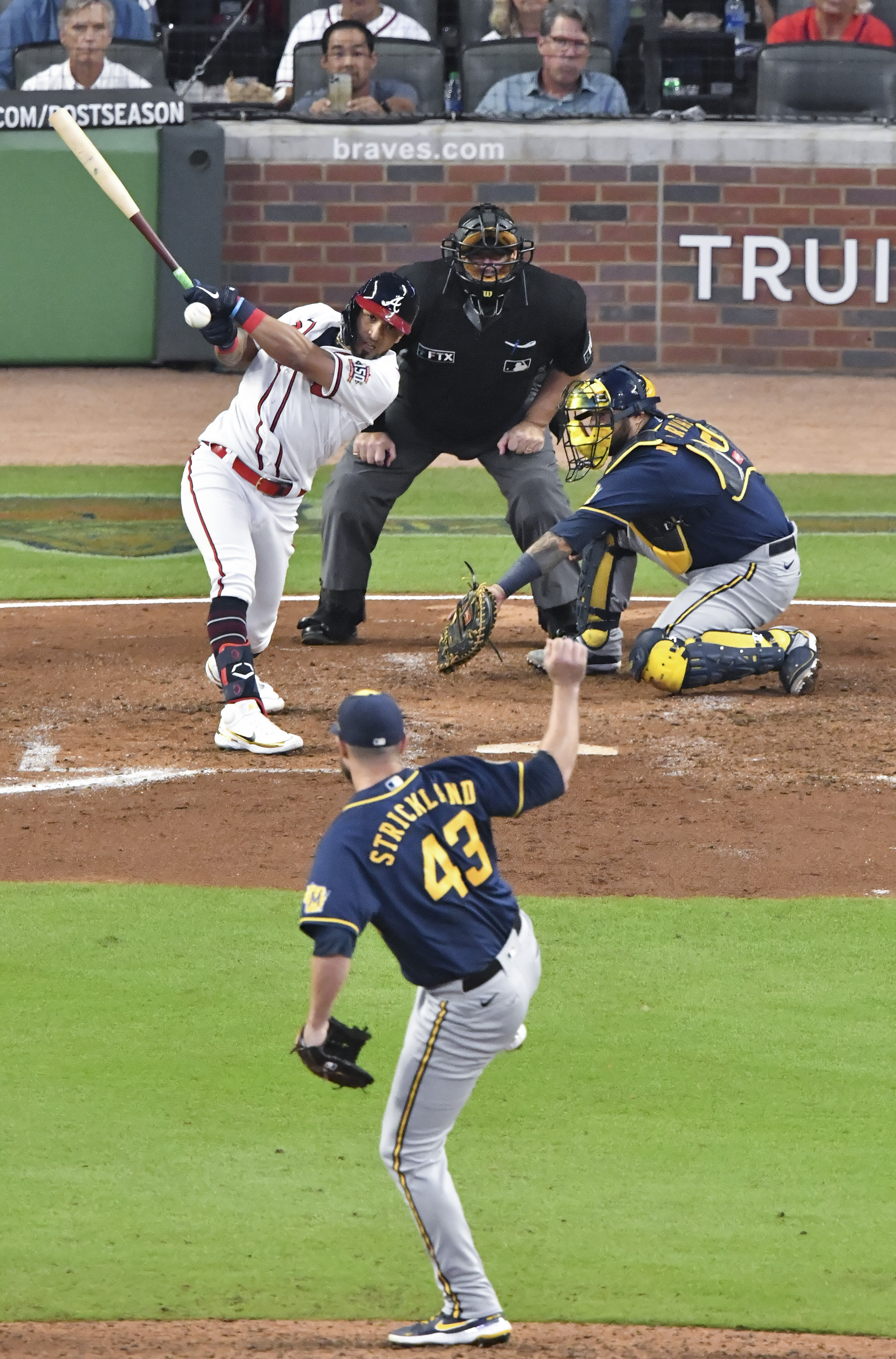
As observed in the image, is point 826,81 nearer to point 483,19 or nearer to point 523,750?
point 483,19

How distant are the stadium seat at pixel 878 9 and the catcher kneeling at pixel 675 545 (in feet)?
33.1

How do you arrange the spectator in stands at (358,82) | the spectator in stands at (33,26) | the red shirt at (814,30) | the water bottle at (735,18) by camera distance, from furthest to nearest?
1. the water bottle at (735,18)
2. the red shirt at (814,30)
3. the spectator in stands at (33,26)
4. the spectator in stands at (358,82)

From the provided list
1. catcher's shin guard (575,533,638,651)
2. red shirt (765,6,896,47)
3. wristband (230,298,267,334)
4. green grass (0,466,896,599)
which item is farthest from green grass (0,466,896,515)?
wristband (230,298,267,334)

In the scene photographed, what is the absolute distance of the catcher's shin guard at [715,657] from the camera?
8594mm

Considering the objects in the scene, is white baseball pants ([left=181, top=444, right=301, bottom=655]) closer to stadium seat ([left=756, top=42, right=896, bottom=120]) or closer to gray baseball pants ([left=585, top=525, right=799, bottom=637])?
gray baseball pants ([left=585, top=525, right=799, bottom=637])

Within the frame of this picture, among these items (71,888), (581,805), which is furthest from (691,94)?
(71,888)

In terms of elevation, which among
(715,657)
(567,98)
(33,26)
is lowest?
(715,657)

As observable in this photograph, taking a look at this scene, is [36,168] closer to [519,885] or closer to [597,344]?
[597,344]

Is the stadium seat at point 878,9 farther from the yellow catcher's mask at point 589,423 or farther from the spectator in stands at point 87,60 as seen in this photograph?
the yellow catcher's mask at point 589,423

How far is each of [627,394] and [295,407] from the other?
147 centimetres

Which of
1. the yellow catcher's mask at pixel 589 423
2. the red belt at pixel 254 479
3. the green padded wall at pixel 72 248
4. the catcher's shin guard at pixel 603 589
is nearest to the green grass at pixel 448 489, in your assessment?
A: the green padded wall at pixel 72 248

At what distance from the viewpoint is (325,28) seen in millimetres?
16875

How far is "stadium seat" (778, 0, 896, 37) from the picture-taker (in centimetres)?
1750

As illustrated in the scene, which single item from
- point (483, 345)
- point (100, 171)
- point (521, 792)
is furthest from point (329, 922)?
point (483, 345)
